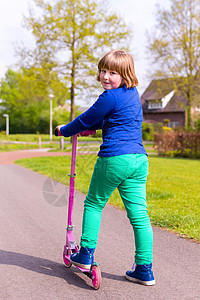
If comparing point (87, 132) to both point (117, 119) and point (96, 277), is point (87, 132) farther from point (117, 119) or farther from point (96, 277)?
point (96, 277)

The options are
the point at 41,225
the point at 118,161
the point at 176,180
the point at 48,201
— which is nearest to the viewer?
the point at 118,161

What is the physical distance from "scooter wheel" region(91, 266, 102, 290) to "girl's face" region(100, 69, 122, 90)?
1.34 meters

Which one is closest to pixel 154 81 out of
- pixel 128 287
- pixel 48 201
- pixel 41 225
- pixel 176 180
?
pixel 176 180

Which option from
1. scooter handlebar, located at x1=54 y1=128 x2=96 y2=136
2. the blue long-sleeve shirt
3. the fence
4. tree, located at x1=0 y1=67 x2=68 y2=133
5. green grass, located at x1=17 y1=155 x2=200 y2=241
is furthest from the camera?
tree, located at x1=0 y1=67 x2=68 y2=133

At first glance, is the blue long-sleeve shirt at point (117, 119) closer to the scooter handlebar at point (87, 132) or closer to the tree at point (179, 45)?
the scooter handlebar at point (87, 132)

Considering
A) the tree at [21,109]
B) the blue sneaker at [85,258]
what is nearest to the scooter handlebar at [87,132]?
the blue sneaker at [85,258]

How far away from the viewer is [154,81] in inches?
1110

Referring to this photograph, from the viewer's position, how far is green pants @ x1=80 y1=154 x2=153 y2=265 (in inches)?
109

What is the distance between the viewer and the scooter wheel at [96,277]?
8.96ft

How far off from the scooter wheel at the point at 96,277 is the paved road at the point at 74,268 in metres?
0.05

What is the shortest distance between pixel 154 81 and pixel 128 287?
26.4 meters

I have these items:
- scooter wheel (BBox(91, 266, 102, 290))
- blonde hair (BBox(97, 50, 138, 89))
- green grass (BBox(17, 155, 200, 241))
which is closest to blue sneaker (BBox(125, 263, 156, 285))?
scooter wheel (BBox(91, 266, 102, 290))

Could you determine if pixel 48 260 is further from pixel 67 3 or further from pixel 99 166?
pixel 67 3

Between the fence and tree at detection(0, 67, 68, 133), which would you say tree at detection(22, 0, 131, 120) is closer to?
the fence
